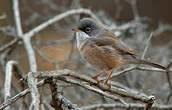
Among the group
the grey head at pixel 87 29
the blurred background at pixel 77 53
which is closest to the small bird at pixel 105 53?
the grey head at pixel 87 29

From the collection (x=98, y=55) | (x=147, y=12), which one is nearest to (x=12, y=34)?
(x=98, y=55)

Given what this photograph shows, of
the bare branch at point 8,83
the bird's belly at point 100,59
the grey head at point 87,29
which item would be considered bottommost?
the bare branch at point 8,83

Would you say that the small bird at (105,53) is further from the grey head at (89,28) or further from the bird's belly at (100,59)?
the grey head at (89,28)

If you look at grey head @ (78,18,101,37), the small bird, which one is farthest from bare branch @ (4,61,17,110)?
grey head @ (78,18,101,37)

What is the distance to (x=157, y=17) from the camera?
7895mm

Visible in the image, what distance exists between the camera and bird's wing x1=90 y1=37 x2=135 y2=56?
296 centimetres

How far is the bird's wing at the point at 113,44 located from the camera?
2965 mm

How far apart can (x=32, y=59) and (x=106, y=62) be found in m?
0.99

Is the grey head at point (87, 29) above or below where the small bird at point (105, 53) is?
above

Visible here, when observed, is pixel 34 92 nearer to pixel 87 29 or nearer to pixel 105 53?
pixel 105 53

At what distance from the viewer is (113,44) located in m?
3.03

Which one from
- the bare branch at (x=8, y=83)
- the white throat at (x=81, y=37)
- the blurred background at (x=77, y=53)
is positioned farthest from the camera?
the blurred background at (x=77, y=53)

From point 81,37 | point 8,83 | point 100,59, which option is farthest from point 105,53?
point 8,83

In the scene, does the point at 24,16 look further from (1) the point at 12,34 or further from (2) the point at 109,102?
(2) the point at 109,102
